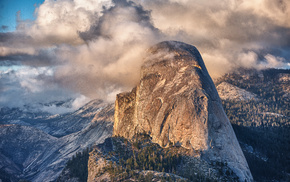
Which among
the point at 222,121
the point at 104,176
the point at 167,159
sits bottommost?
the point at 104,176

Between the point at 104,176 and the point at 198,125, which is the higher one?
the point at 198,125

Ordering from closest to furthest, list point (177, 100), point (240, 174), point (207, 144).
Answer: point (240, 174)
point (207, 144)
point (177, 100)

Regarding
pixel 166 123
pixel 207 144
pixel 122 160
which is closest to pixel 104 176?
pixel 122 160

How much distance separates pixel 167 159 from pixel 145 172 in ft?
61.2

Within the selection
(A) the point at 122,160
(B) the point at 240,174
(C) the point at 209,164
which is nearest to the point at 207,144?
(C) the point at 209,164

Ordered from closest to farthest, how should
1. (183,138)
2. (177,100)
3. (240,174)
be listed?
(240,174), (183,138), (177,100)

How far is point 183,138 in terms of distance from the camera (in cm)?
18288

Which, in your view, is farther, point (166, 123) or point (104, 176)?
point (166, 123)

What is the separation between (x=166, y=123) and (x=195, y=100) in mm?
27784

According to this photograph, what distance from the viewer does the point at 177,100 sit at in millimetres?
196000

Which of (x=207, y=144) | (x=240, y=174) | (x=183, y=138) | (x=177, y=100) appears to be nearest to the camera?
(x=240, y=174)

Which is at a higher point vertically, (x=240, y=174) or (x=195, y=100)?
(x=195, y=100)

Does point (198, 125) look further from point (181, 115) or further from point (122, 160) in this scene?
point (122, 160)

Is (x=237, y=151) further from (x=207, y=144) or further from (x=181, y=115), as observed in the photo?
(x=181, y=115)
